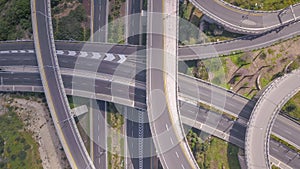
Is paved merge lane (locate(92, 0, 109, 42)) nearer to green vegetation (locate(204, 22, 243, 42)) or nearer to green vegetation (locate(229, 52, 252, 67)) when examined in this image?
green vegetation (locate(204, 22, 243, 42))

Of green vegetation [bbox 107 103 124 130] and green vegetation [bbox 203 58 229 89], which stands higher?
green vegetation [bbox 203 58 229 89]

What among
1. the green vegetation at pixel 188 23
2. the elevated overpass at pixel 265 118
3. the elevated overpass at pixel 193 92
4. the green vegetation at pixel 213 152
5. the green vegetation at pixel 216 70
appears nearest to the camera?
the elevated overpass at pixel 265 118

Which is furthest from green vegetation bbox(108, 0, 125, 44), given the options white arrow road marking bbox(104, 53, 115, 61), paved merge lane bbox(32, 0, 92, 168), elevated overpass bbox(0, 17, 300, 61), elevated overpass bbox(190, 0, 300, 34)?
elevated overpass bbox(190, 0, 300, 34)

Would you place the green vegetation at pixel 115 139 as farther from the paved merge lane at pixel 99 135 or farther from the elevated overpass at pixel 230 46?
the elevated overpass at pixel 230 46

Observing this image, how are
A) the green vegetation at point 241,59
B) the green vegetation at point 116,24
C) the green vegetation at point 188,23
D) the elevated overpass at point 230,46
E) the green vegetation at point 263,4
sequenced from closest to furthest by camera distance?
the elevated overpass at point 230,46 < the green vegetation at point 241,59 < the green vegetation at point 263,4 < the green vegetation at point 188,23 < the green vegetation at point 116,24

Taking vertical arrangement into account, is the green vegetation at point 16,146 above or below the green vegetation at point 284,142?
below

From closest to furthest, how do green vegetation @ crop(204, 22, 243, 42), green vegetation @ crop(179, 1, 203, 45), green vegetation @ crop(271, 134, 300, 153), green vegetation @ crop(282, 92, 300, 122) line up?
1. green vegetation @ crop(271, 134, 300, 153)
2. green vegetation @ crop(282, 92, 300, 122)
3. green vegetation @ crop(204, 22, 243, 42)
4. green vegetation @ crop(179, 1, 203, 45)

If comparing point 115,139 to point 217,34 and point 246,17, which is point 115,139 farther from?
point 246,17

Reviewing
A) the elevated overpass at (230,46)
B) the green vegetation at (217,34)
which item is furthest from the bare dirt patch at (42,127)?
the green vegetation at (217,34)

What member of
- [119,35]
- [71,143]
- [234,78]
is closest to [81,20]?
[119,35]
